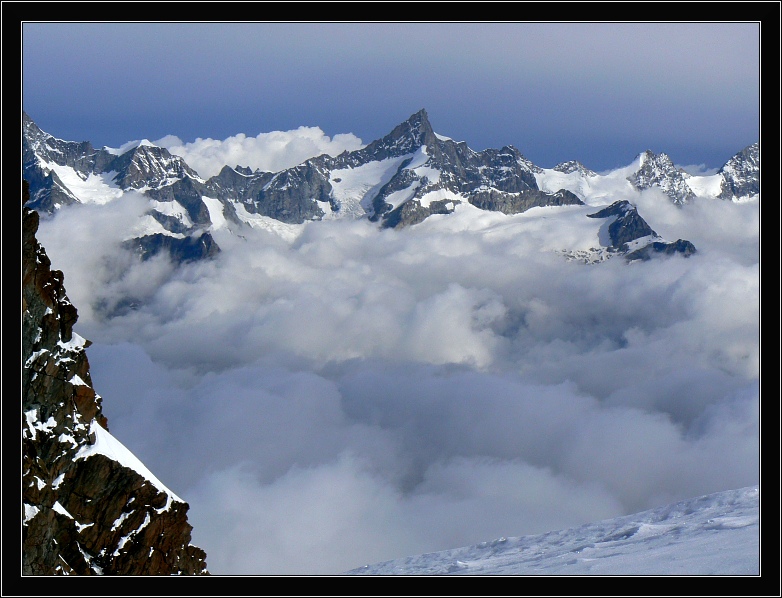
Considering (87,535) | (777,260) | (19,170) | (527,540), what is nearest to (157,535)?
(87,535)

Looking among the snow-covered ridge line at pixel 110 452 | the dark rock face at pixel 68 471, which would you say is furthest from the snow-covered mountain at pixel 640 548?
the snow-covered ridge line at pixel 110 452

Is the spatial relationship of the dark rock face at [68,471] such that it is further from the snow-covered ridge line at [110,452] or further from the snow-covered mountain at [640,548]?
the snow-covered mountain at [640,548]

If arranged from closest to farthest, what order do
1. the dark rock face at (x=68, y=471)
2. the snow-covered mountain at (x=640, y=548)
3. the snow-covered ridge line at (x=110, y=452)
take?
the snow-covered mountain at (x=640, y=548) → the dark rock face at (x=68, y=471) → the snow-covered ridge line at (x=110, y=452)

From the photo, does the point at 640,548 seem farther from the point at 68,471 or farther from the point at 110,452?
the point at 68,471

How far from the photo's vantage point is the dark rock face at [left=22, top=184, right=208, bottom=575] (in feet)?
92.0

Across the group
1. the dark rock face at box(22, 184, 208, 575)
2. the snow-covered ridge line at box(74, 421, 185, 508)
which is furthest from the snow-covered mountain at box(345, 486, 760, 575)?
the snow-covered ridge line at box(74, 421, 185, 508)

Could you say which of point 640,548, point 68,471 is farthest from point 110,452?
point 640,548

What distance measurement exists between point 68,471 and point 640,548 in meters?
23.9

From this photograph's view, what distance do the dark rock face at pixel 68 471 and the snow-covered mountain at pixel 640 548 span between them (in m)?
13.5

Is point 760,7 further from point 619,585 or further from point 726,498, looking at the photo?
point 726,498

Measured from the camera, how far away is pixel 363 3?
1078cm

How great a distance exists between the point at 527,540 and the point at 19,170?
40228 millimetres

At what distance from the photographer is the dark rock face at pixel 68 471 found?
28.0 meters

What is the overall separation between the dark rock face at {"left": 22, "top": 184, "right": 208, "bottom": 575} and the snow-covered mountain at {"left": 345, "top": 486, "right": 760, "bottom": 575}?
13.5 m
